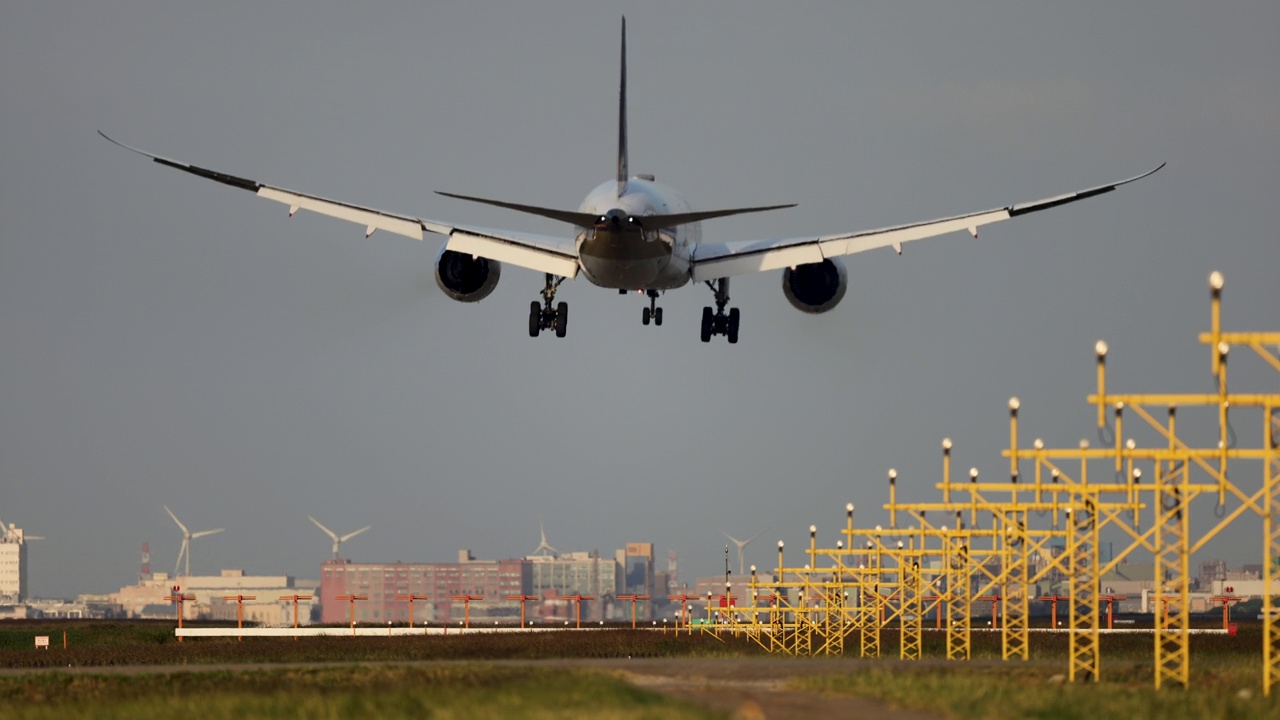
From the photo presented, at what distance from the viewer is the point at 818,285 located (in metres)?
76.2

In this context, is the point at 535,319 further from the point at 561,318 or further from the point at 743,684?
the point at 743,684

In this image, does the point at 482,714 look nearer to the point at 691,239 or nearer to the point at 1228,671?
the point at 1228,671

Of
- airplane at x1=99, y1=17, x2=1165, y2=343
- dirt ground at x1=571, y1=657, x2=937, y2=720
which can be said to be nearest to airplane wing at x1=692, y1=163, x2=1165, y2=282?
airplane at x1=99, y1=17, x2=1165, y2=343

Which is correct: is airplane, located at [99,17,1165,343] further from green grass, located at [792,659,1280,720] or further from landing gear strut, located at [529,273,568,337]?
green grass, located at [792,659,1280,720]

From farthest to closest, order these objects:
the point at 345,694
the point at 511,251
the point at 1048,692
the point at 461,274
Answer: the point at 461,274, the point at 511,251, the point at 345,694, the point at 1048,692

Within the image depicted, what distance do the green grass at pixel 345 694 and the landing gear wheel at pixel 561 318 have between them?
64.7 ft

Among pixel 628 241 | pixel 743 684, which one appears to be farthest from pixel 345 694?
pixel 628 241

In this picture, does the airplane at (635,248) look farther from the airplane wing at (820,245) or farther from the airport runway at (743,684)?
the airport runway at (743,684)

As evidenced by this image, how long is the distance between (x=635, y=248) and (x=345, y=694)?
23311mm

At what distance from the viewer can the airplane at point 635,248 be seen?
67.2 m

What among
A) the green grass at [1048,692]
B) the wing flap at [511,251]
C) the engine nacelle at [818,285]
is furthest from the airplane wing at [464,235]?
the green grass at [1048,692]

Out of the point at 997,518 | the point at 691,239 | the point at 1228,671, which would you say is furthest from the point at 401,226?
the point at 1228,671

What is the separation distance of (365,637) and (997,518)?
39763mm

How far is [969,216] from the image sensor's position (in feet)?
226
